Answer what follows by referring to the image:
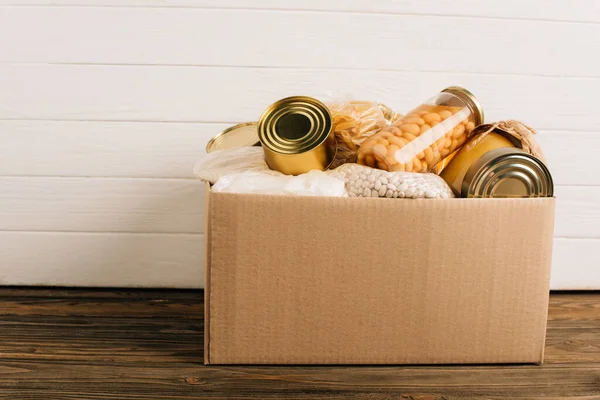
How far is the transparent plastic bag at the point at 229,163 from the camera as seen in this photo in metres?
1.17

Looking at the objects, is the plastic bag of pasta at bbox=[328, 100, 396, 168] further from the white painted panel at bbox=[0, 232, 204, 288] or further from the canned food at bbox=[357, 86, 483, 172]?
the white painted panel at bbox=[0, 232, 204, 288]

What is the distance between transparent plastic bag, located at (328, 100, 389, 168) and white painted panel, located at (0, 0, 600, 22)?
41 cm

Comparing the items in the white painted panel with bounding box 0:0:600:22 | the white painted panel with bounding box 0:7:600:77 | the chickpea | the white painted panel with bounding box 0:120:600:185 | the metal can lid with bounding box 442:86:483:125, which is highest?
the white painted panel with bounding box 0:0:600:22

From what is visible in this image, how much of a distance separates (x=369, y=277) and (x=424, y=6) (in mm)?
810

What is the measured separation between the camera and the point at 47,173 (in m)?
1.54

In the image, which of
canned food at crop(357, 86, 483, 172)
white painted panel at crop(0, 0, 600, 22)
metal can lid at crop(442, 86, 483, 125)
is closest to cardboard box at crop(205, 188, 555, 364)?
canned food at crop(357, 86, 483, 172)

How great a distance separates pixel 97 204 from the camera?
1.56 m

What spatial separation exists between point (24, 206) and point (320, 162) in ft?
2.88

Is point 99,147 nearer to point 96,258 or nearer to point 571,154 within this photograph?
point 96,258

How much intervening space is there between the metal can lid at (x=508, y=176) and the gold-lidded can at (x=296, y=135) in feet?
0.96

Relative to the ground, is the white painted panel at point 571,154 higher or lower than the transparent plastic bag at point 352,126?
lower

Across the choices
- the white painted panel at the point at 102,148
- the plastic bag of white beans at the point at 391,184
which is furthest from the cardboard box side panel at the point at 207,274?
the white painted panel at the point at 102,148

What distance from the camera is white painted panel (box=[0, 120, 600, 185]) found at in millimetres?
1525

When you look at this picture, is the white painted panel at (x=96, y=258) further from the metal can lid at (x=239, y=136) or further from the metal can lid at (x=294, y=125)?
the metal can lid at (x=294, y=125)
